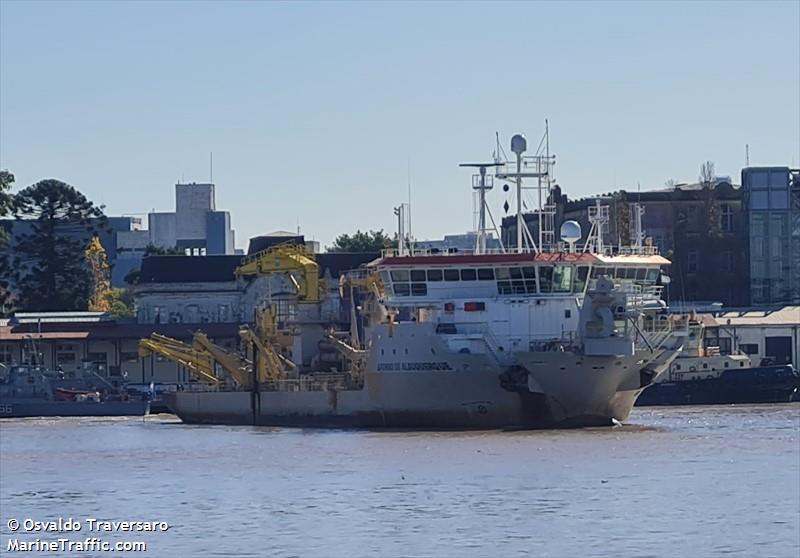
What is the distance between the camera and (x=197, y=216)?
194125 mm

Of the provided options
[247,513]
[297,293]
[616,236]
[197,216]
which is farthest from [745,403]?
[197,216]

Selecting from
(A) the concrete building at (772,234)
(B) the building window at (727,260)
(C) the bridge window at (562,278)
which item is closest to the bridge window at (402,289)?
(C) the bridge window at (562,278)

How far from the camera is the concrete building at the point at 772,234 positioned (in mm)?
135250

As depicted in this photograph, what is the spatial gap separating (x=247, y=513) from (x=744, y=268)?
9471 centimetres

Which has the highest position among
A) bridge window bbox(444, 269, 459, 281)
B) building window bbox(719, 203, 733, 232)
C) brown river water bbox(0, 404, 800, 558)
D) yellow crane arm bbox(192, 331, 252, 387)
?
building window bbox(719, 203, 733, 232)

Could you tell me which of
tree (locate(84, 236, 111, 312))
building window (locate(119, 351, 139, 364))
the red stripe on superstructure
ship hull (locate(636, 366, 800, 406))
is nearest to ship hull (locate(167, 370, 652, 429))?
the red stripe on superstructure

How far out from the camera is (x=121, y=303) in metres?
166

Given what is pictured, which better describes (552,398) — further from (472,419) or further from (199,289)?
(199,289)

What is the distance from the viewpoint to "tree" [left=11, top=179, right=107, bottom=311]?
145 m

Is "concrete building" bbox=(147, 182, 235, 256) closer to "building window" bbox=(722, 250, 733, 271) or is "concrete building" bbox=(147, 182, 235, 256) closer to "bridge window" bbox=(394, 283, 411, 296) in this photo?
"building window" bbox=(722, 250, 733, 271)

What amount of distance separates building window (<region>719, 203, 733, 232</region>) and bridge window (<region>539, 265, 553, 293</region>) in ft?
232

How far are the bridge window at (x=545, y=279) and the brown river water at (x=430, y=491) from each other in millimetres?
5579

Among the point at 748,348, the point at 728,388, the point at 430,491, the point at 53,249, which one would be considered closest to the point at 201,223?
the point at 53,249

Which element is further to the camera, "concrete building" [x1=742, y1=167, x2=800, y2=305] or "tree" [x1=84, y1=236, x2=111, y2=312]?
"tree" [x1=84, y1=236, x2=111, y2=312]
